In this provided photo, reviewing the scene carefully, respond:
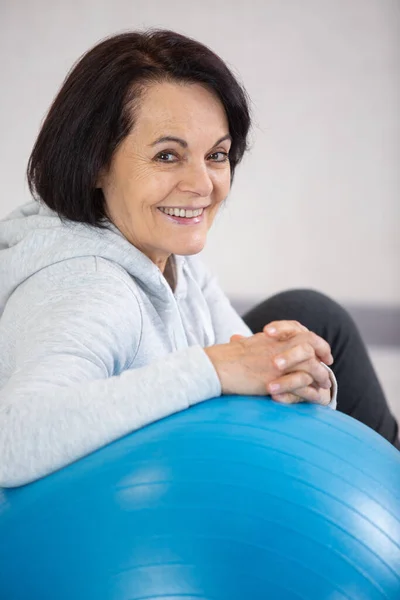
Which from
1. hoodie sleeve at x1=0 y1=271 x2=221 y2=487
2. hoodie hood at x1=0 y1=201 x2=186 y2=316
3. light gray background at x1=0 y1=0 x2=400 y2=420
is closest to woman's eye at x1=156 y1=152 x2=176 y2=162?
hoodie hood at x1=0 y1=201 x2=186 y2=316

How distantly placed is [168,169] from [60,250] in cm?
22

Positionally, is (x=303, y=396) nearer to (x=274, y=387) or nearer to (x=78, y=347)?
(x=274, y=387)

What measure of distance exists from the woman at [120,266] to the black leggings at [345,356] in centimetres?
39

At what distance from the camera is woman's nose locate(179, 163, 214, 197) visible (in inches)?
56.4

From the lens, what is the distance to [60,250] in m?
1.34

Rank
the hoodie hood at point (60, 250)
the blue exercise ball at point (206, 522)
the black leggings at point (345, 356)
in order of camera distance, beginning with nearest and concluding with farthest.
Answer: the blue exercise ball at point (206, 522), the hoodie hood at point (60, 250), the black leggings at point (345, 356)

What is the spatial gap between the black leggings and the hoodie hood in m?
0.58

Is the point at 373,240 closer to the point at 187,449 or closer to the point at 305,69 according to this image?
the point at 305,69

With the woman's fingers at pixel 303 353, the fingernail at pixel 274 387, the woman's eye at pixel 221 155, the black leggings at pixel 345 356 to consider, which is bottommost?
the black leggings at pixel 345 356

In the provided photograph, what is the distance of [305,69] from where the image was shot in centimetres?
380

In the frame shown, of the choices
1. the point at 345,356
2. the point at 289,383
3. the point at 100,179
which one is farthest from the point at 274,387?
the point at 345,356

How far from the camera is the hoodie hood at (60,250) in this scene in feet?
4.41

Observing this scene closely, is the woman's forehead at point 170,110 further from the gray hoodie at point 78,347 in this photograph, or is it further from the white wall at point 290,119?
the white wall at point 290,119

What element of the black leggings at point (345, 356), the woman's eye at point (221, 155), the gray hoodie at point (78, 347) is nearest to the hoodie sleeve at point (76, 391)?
the gray hoodie at point (78, 347)
